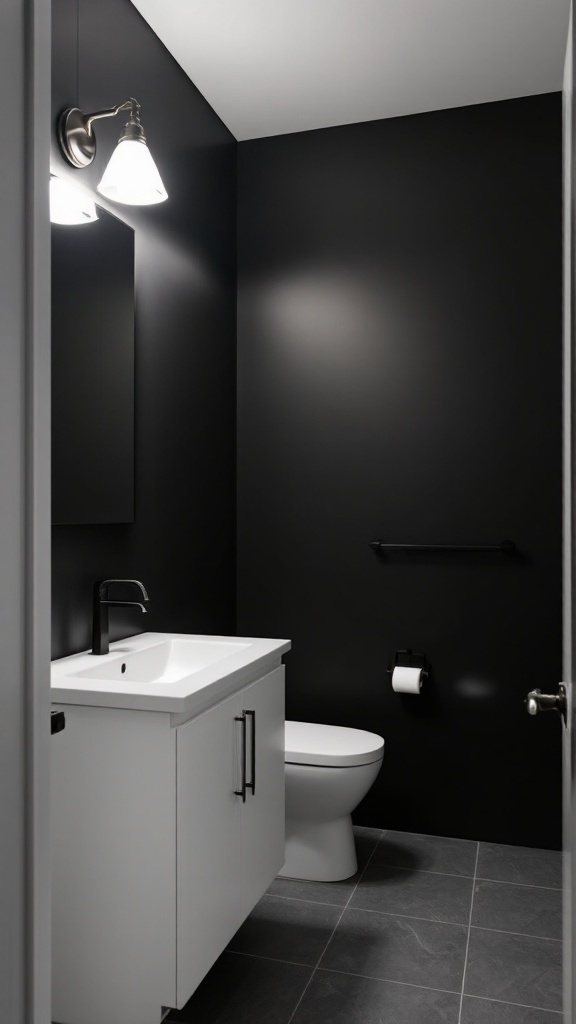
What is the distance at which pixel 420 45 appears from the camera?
2549 mm

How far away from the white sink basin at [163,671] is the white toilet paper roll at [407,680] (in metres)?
0.78

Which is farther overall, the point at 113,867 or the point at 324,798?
the point at 324,798

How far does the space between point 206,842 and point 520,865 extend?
58.7 inches

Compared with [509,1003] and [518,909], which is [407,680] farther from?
[509,1003]

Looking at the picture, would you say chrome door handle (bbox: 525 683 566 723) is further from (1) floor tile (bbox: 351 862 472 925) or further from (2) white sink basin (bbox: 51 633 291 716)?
(1) floor tile (bbox: 351 862 472 925)

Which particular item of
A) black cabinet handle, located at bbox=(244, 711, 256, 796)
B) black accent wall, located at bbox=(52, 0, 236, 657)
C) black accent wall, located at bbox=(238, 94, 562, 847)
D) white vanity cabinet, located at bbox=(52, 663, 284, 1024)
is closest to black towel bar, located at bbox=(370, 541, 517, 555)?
black accent wall, located at bbox=(238, 94, 562, 847)

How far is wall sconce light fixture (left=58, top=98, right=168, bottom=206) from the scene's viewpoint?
1.92 m

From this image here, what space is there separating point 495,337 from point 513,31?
0.99m

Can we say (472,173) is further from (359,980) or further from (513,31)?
(359,980)

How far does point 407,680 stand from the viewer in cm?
280

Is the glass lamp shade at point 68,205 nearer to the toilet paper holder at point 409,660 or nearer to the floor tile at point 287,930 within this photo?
the toilet paper holder at point 409,660

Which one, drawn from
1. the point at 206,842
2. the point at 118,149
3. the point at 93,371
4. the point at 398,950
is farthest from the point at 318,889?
the point at 118,149

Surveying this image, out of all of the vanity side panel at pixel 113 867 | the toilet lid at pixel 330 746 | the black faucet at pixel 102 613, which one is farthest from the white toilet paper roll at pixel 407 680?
the vanity side panel at pixel 113 867

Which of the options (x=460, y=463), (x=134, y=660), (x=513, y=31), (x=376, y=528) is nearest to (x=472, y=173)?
(x=513, y=31)
